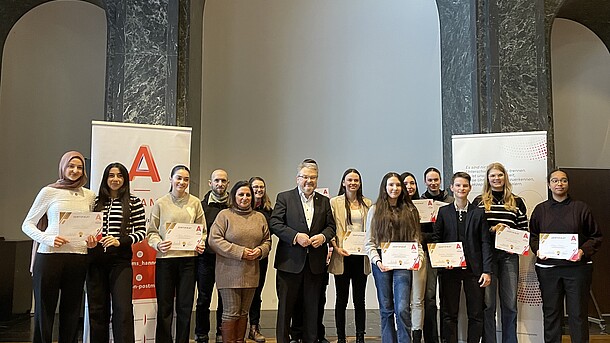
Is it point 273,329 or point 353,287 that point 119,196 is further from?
point 273,329

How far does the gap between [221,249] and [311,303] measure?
79 cm

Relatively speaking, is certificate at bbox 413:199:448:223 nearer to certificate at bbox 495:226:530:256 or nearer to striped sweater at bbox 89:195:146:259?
certificate at bbox 495:226:530:256

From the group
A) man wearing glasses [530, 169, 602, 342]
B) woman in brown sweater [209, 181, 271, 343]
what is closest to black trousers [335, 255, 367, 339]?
woman in brown sweater [209, 181, 271, 343]

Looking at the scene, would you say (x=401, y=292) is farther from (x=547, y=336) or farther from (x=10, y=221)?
(x=10, y=221)

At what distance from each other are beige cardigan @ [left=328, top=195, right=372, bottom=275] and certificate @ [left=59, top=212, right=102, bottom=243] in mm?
1765

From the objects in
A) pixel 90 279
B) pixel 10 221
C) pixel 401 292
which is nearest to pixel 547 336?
pixel 401 292

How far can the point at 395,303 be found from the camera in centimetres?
388

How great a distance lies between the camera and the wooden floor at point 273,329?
471cm

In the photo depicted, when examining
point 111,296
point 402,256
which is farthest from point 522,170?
point 111,296

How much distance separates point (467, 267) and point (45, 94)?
5290 mm

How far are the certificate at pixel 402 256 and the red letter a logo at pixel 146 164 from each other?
194 centimetres

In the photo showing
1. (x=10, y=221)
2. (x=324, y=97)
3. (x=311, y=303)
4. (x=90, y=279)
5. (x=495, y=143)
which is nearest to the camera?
(x=90, y=279)

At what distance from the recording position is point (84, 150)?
6578 millimetres

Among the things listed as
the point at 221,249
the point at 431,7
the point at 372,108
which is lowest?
the point at 221,249
